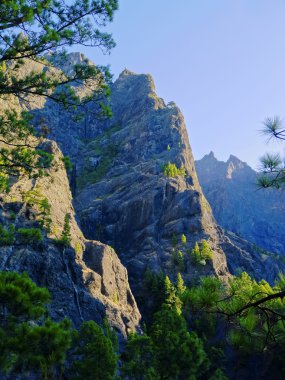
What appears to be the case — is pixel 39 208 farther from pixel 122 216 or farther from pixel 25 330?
pixel 25 330

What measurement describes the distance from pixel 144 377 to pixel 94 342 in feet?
31.8

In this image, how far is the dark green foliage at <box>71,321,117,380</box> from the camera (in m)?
27.3

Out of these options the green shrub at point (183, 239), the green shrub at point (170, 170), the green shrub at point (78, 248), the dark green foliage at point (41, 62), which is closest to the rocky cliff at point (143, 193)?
the green shrub at point (183, 239)

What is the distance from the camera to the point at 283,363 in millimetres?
36562

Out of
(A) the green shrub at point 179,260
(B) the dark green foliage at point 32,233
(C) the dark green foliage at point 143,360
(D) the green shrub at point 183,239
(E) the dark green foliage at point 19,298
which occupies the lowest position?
(C) the dark green foliage at point 143,360

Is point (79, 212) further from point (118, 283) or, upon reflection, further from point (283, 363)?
point (283, 363)

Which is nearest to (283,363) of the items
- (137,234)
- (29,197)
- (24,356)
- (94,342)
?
(94,342)

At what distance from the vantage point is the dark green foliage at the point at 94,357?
1073 inches

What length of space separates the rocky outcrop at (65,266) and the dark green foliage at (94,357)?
1868cm

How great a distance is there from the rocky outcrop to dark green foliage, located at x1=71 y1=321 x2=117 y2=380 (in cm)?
1868

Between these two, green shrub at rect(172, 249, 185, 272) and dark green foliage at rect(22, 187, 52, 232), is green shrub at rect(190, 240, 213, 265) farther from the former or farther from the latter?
dark green foliage at rect(22, 187, 52, 232)

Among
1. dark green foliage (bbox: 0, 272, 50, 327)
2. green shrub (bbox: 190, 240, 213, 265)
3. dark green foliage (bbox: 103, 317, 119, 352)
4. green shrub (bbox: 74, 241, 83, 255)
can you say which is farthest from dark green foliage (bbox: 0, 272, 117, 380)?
green shrub (bbox: 190, 240, 213, 265)

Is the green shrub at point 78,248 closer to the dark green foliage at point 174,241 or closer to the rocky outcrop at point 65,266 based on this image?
the rocky outcrop at point 65,266

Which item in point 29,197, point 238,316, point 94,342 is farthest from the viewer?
point 29,197
